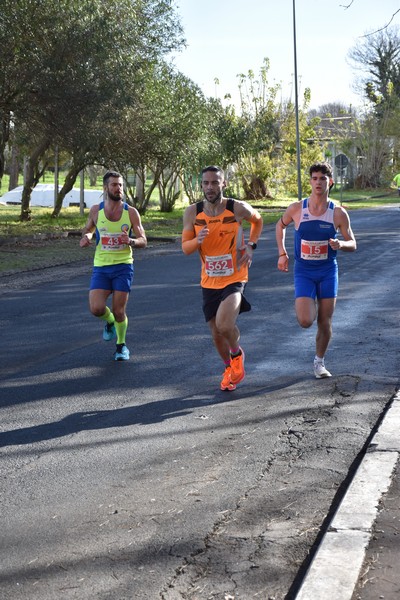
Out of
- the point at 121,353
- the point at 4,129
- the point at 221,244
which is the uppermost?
the point at 4,129

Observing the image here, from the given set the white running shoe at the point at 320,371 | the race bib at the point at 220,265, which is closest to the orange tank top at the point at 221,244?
the race bib at the point at 220,265

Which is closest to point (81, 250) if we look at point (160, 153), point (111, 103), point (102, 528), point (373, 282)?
point (111, 103)

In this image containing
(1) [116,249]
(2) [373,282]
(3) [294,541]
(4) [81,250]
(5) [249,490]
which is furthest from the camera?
(4) [81,250]

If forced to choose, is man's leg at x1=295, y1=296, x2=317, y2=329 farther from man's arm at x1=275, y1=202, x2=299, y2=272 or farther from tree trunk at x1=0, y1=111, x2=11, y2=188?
tree trunk at x1=0, y1=111, x2=11, y2=188

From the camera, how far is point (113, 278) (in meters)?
9.59

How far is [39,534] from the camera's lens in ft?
15.4

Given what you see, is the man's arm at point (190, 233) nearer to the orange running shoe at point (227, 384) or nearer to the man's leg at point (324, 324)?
the orange running shoe at point (227, 384)

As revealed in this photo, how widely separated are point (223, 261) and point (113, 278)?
1.85 metres

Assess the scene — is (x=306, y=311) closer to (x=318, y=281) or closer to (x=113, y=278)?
(x=318, y=281)

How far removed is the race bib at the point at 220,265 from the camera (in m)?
8.00

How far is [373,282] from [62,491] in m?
11.3

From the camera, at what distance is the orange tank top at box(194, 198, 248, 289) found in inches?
313

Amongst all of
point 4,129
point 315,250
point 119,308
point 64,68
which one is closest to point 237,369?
point 315,250

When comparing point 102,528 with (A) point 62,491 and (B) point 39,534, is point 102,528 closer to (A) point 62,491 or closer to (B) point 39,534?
(B) point 39,534
